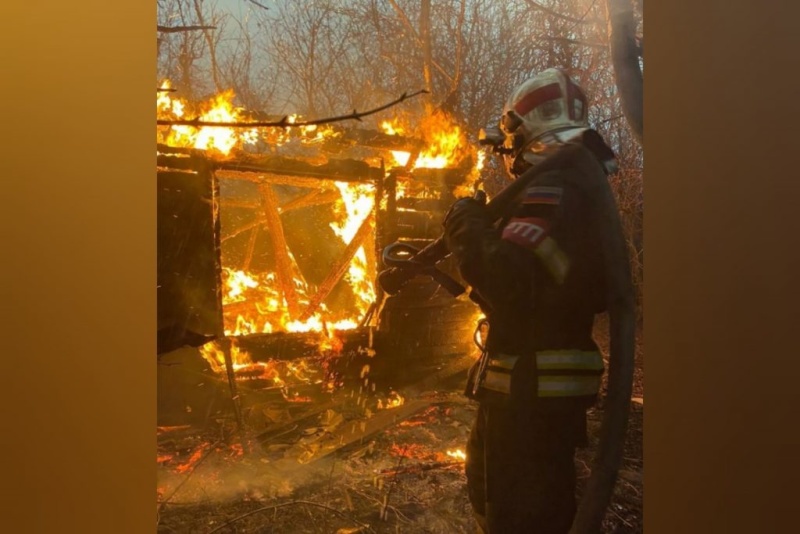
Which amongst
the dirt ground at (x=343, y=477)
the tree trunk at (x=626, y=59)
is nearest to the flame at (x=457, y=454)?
the dirt ground at (x=343, y=477)

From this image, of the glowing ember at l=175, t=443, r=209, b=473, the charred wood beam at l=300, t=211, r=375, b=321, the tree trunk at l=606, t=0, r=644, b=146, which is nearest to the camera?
the glowing ember at l=175, t=443, r=209, b=473

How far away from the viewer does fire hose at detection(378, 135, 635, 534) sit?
187 cm

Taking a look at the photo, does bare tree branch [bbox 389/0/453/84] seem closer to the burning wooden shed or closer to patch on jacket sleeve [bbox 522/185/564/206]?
the burning wooden shed

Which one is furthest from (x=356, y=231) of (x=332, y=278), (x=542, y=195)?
(x=542, y=195)

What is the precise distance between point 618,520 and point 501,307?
851mm

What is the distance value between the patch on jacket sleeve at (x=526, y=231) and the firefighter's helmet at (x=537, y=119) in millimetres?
180

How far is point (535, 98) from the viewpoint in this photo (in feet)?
→ 6.20

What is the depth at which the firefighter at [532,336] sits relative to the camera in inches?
72.4

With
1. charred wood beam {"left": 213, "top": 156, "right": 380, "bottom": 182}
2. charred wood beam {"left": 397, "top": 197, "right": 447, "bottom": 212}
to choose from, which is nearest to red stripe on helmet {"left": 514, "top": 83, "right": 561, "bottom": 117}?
charred wood beam {"left": 397, "top": 197, "right": 447, "bottom": 212}

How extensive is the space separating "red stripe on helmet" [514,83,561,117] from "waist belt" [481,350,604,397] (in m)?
0.84

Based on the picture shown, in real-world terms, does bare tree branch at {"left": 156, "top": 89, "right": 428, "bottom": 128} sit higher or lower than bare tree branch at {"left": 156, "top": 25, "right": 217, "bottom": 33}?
lower
